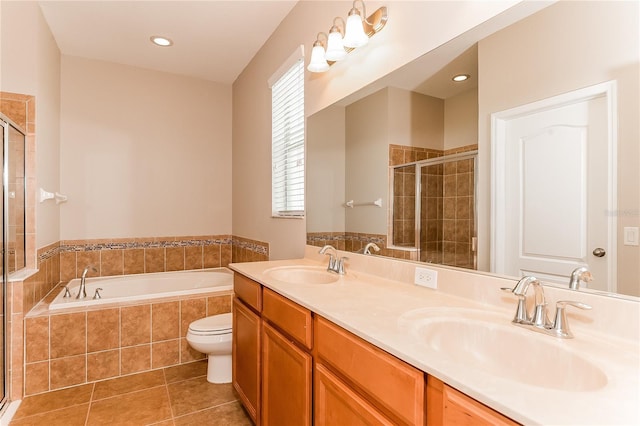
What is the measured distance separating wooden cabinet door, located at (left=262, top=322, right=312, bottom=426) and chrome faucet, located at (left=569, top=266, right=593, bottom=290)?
0.89 metres

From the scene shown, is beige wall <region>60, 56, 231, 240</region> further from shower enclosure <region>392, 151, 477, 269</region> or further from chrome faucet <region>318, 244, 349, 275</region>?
shower enclosure <region>392, 151, 477, 269</region>

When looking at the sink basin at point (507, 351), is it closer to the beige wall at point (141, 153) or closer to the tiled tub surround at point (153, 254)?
the tiled tub surround at point (153, 254)

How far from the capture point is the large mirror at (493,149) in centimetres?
87

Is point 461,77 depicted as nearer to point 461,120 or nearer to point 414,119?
point 461,120

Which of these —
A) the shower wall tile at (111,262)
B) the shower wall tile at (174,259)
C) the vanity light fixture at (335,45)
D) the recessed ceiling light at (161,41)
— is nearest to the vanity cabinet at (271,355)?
the vanity light fixture at (335,45)

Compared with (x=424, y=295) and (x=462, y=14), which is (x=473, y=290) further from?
(x=462, y=14)

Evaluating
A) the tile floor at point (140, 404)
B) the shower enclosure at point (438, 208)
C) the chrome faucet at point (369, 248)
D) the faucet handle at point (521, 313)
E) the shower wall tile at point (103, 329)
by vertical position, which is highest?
the shower enclosure at point (438, 208)

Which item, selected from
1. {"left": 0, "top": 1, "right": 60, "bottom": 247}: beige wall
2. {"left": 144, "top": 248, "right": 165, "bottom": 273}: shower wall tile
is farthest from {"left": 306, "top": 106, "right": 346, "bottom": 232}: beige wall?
{"left": 144, "top": 248, "right": 165, "bottom": 273}: shower wall tile

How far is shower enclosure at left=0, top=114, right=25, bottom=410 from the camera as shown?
6.77 feet

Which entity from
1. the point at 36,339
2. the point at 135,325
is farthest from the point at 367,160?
the point at 36,339

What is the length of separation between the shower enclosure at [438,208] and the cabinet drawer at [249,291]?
0.74 meters

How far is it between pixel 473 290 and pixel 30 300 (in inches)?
109

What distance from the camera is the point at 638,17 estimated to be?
2.70 ft

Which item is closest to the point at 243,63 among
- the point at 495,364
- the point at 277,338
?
the point at 277,338
